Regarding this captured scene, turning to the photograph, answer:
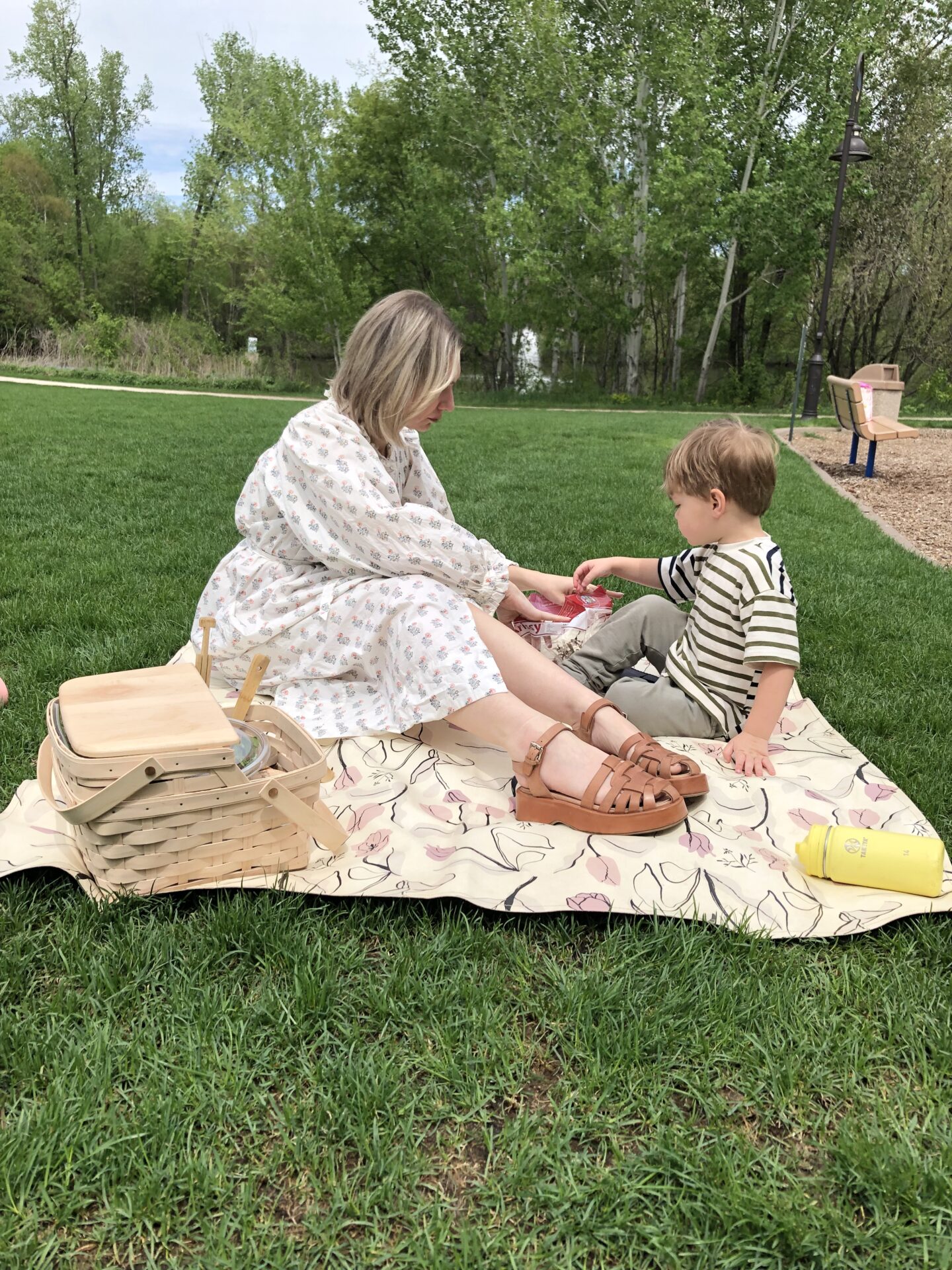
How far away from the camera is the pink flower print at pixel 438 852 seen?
2.25 metres

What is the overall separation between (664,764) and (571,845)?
348mm

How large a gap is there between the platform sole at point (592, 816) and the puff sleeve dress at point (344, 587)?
394mm

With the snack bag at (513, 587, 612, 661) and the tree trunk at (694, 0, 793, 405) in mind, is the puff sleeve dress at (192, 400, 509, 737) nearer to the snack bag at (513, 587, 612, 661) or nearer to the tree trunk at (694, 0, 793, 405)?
the snack bag at (513, 587, 612, 661)

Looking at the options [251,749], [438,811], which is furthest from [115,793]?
[438,811]

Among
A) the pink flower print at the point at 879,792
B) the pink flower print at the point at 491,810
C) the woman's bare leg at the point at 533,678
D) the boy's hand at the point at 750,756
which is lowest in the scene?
the pink flower print at the point at 491,810

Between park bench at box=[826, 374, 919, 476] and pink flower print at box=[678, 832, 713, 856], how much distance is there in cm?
778

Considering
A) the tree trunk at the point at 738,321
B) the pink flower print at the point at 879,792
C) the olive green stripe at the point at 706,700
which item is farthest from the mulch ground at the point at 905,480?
the tree trunk at the point at 738,321

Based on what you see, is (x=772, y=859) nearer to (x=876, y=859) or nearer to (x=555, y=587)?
(x=876, y=859)

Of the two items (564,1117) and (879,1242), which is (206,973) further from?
(879,1242)

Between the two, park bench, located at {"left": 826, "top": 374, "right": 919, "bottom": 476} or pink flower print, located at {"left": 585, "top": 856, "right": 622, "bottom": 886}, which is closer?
pink flower print, located at {"left": 585, "top": 856, "right": 622, "bottom": 886}

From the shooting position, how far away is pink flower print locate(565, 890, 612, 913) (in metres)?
2.01

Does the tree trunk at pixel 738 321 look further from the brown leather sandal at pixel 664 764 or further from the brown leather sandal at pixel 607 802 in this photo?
the brown leather sandal at pixel 607 802

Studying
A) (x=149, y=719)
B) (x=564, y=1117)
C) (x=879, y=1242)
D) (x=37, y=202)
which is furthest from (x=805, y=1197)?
(x=37, y=202)

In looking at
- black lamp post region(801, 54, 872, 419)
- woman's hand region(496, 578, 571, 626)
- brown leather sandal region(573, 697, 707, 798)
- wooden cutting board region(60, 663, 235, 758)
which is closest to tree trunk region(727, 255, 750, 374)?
black lamp post region(801, 54, 872, 419)
